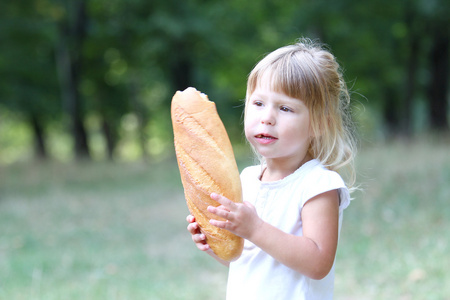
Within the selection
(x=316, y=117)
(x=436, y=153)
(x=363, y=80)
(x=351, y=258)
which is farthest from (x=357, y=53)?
(x=316, y=117)

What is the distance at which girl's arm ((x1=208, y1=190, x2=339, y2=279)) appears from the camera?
168 cm

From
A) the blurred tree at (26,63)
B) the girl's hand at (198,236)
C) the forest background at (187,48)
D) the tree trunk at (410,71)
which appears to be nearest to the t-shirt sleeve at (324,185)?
the girl's hand at (198,236)

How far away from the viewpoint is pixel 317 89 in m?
1.86

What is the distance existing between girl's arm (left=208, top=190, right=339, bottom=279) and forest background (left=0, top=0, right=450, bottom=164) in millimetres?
10765

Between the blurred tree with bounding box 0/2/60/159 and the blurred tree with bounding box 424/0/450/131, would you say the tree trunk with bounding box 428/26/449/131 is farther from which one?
the blurred tree with bounding box 0/2/60/159

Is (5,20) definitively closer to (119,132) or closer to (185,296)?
(185,296)

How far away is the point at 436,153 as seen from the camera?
10586 mm

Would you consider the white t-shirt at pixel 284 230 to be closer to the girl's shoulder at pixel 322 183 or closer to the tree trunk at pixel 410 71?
the girl's shoulder at pixel 322 183

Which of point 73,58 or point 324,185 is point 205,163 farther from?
point 73,58

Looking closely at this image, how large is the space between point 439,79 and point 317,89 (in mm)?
15760

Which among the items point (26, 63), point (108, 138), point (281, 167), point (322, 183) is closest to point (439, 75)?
point (26, 63)

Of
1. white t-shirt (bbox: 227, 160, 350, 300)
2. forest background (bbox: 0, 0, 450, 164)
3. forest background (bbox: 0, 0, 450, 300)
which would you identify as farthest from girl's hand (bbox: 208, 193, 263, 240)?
forest background (bbox: 0, 0, 450, 164)

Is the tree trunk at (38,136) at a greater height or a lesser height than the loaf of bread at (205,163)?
lesser

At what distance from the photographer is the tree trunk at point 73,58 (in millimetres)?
17656
